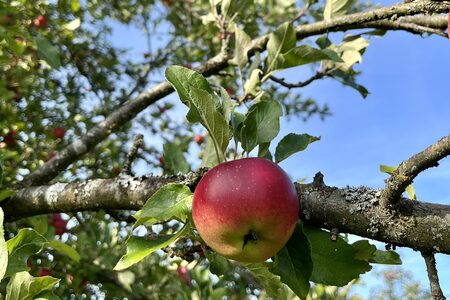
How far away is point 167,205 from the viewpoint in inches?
32.9

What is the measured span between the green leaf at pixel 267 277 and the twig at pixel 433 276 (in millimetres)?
306

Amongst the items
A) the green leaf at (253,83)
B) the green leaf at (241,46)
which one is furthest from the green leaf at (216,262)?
the green leaf at (241,46)

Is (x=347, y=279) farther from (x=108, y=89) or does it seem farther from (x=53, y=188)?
(x=108, y=89)

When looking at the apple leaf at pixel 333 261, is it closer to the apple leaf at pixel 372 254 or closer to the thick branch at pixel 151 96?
the apple leaf at pixel 372 254

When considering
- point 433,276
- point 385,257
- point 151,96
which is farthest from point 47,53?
point 433,276

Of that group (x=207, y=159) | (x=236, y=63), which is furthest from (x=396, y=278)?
(x=207, y=159)

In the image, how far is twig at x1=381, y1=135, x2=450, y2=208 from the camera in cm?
67

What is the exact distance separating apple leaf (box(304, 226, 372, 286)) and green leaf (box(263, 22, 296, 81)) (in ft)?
2.10

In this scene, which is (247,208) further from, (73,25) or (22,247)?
(73,25)

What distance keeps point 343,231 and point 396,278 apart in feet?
20.4

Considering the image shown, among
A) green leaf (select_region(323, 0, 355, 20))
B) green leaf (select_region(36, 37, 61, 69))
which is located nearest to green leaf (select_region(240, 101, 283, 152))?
green leaf (select_region(323, 0, 355, 20))

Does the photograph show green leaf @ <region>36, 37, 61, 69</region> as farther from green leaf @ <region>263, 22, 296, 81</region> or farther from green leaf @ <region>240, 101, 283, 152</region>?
green leaf @ <region>240, 101, 283, 152</region>

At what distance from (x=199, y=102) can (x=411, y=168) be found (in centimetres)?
34

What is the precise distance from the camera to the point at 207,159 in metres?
1.12
